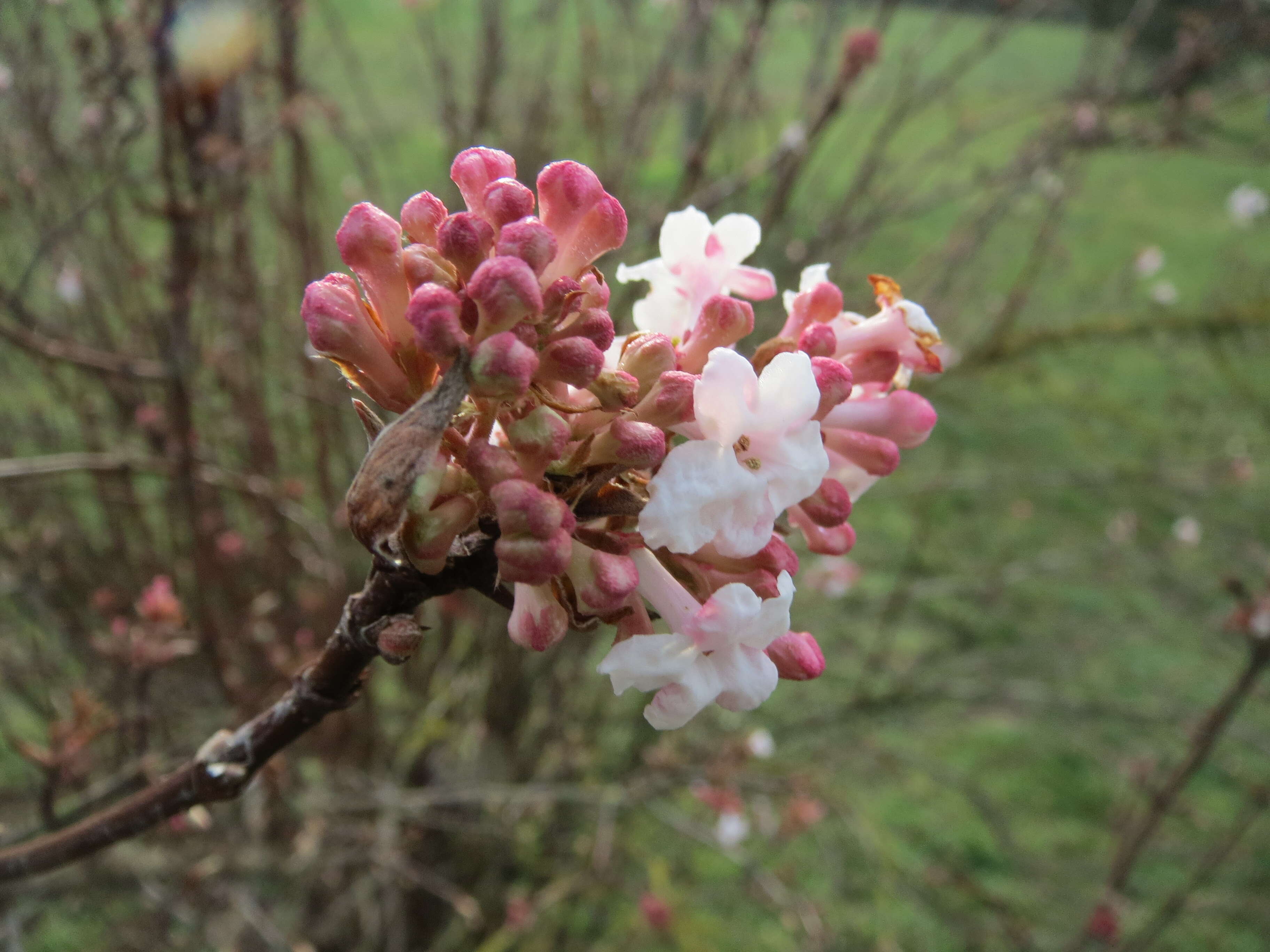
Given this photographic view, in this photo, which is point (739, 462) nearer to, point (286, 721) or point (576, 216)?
point (576, 216)

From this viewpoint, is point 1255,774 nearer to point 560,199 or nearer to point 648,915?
point 648,915

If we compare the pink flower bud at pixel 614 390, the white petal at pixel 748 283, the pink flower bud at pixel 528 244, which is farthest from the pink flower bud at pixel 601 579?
the white petal at pixel 748 283

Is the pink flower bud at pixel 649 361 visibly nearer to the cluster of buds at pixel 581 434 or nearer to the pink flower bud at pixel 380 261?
the cluster of buds at pixel 581 434

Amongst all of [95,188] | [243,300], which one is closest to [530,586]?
[243,300]

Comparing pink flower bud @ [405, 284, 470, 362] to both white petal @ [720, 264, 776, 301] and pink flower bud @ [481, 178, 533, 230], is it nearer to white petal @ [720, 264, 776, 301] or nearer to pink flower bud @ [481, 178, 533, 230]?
pink flower bud @ [481, 178, 533, 230]

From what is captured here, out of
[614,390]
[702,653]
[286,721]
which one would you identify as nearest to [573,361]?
[614,390]

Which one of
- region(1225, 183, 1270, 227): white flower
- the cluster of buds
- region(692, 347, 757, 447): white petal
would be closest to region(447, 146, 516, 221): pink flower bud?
the cluster of buds
